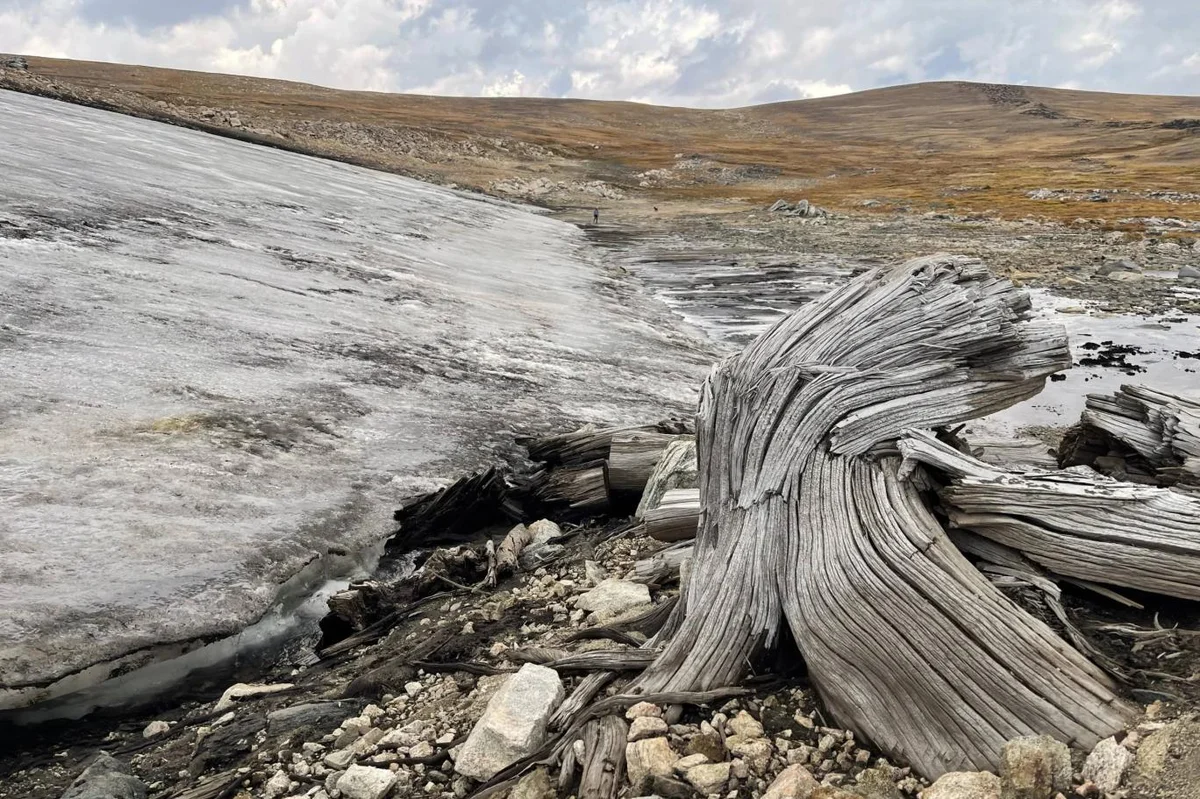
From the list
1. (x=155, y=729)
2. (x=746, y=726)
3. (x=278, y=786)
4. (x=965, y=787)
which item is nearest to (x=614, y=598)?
(x=746, y=726)

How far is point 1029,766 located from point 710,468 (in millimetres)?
2452

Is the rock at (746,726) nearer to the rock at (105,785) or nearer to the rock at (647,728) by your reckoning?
the rock at (647,728)

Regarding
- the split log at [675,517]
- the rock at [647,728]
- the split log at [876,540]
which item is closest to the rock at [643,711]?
the rock at [647,728]

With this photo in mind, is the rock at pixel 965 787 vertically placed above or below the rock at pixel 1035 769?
below

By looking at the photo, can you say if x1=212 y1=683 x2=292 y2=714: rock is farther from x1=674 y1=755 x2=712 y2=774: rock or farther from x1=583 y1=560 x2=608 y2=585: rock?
x1=674 y1=755 x2=712 y2=774: rock

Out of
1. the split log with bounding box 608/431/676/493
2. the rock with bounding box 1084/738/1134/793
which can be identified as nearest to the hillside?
the split log with bounding box 608/431/676/493

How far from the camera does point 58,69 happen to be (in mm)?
108062

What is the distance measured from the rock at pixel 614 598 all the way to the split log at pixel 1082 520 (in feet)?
6.48

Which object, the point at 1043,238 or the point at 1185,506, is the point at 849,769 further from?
the point at 1043,238

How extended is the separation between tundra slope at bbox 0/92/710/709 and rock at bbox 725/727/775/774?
3904 millimetres

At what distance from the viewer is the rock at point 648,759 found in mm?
3518

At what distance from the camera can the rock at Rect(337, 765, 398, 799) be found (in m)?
3.84

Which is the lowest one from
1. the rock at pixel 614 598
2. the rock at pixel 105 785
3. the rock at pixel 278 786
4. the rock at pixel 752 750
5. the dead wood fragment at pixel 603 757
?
the rock at pixel 105 785

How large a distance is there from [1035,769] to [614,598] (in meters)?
2.85
